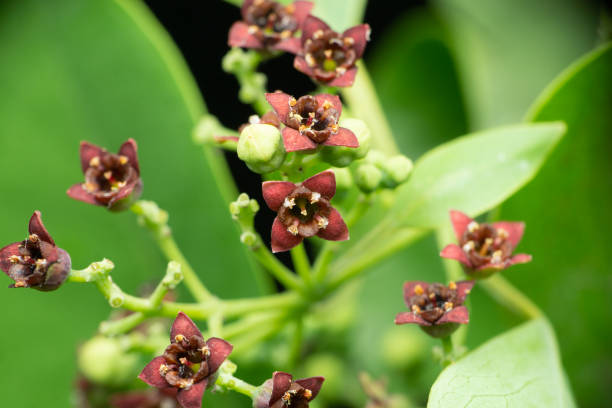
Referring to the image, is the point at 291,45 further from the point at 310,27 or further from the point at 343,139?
the point at 343,139

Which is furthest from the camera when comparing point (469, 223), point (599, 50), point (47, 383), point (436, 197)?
point (47, 383)

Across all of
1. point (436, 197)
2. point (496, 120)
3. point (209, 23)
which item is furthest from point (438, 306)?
point (209, 23)

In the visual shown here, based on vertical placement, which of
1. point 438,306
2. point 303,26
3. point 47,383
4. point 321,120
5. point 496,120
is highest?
point 303,26

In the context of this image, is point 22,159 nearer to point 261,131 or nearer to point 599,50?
point 261,131

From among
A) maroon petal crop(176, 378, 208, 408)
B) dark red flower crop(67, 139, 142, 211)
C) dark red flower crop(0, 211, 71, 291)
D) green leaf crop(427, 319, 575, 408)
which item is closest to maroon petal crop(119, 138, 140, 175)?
dark red flower crop(67, 139, 142, 211)

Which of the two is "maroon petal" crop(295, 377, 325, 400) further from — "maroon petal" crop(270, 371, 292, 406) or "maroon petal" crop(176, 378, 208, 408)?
"maroon petal" crop(176, 378, 208, 408)

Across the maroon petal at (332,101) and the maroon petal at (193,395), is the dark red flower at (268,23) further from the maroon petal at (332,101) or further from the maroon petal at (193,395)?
the maroon petal at (193,395)
